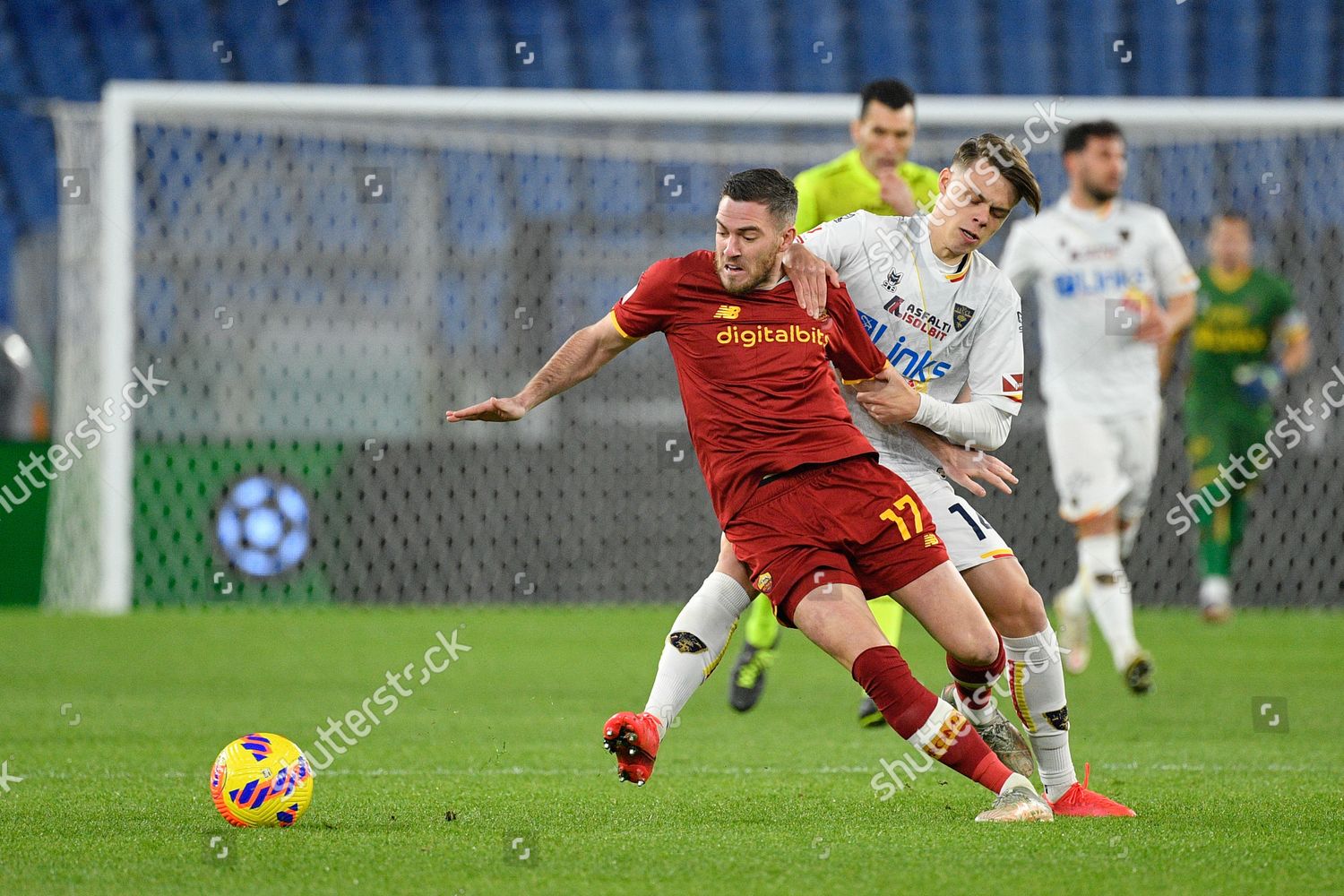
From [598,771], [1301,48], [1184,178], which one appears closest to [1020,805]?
[598,771]

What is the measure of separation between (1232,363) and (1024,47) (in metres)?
7.81

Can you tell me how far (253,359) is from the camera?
1189 cm

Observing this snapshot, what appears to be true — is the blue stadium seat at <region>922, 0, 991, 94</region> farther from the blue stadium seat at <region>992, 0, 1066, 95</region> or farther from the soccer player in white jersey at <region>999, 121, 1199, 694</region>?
the soccer player in white jersey at <region>999, 121, 1199, 694</region>

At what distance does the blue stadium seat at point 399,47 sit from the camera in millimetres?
17375

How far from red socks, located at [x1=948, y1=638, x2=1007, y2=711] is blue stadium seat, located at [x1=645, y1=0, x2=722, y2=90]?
46.4 feet

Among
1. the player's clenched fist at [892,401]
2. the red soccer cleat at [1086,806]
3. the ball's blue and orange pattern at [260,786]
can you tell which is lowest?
the red soccer cleat at [1086,806]

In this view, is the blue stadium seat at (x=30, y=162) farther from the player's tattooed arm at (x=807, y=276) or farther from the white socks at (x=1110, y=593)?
the player's tattooed arm at (x=807, y=276)

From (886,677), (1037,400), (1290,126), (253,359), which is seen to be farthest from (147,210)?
(886,677)

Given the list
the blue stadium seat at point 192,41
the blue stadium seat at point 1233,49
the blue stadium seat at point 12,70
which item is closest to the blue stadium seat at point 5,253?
the blue stadium seat at point 12,70

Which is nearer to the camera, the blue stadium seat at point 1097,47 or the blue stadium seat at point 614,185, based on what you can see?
the blue stadium seat at point 614,185

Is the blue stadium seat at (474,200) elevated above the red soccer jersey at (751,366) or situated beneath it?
elevated above

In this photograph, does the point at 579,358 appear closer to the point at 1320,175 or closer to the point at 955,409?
the point at 955,409

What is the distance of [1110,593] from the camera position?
7.25m

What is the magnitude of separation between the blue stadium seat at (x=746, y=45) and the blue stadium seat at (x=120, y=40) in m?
5.37
